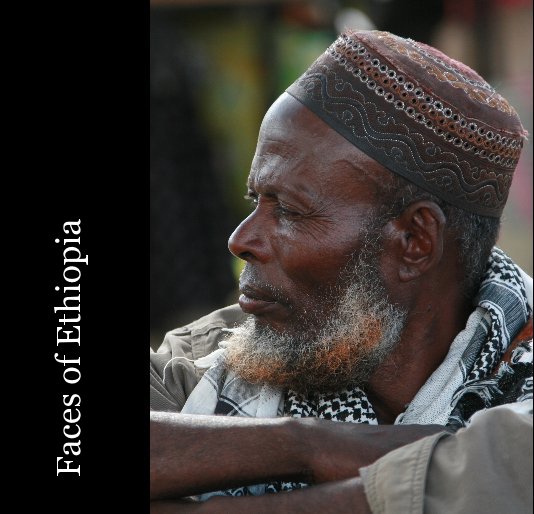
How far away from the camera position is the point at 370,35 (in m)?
3.44

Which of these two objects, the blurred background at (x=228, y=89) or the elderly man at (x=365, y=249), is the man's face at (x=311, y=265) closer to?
the elderly man at (x=365, y=249)

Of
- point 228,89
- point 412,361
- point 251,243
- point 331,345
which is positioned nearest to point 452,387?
point 412,361

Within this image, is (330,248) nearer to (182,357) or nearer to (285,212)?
(285,212)

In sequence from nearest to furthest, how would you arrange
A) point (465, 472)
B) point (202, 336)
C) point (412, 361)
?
point (465, 472) < point (412, 361) < point (202, 336)

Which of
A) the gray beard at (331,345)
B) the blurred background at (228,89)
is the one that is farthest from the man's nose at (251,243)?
the blurred background at (228,89)

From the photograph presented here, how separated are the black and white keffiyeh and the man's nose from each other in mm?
381

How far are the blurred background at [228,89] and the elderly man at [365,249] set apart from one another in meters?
3.80

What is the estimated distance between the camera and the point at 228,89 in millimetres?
8008

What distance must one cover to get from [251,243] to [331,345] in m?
0.42

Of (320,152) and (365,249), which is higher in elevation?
(320,152)

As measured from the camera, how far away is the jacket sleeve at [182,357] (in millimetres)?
3346
